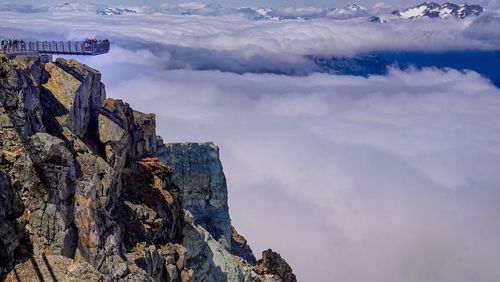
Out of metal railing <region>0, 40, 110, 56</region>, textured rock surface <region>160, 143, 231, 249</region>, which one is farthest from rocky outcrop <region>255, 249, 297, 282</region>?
metal railing <region>0, 40, 110, 56</region>

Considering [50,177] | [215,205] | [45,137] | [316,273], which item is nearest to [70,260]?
[50,177]

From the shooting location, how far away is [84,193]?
44.0m

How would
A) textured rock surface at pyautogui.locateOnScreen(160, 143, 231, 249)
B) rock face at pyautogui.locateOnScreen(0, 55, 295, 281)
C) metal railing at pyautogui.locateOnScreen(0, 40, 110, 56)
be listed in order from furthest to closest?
1. textured rock surface at pyautogui.locateOnScreen(160, 143, 231, 249)
2. metal railing at pyautogui.locateOnScreen(0, 40, 110, 56)
3. rock face at pyautogui.locateOnScreen(0, 55, 295, 281)

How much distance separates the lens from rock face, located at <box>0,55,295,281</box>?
40.4 meters

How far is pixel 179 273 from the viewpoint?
5600 cm

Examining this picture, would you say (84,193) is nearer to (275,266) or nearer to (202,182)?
(275,266)

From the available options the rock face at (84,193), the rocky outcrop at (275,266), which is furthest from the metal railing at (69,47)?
the rocky outcrop at (275,266)

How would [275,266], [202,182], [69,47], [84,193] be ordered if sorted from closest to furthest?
[84,193] → [69,47] → [275,266] → [202,182]

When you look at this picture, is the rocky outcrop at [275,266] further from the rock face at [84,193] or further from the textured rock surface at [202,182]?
the textured rock surface at [202,182]

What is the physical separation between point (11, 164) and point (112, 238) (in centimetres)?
756

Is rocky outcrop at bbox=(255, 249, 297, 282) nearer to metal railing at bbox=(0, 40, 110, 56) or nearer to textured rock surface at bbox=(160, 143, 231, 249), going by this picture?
textured rock surface at bbox=(160, 143, 231, 249)

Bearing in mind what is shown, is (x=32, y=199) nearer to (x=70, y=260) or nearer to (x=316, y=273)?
(x=70, y=260)

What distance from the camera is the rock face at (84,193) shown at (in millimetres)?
40438

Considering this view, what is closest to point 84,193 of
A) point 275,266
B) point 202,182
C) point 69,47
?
point 69,47
